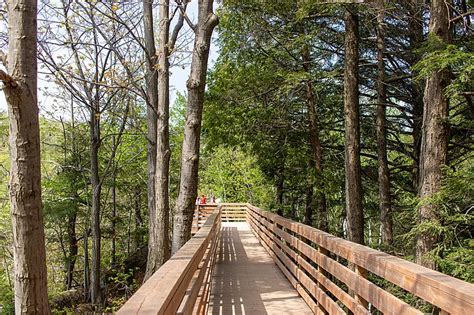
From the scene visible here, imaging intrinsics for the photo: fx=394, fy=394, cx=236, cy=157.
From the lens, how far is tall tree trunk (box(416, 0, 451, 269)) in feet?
20.5

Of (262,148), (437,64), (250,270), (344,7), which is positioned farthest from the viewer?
(262,148)

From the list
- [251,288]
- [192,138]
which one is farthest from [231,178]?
[251,288]

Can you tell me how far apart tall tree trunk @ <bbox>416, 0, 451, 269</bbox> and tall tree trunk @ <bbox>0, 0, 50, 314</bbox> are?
5411 millimetres

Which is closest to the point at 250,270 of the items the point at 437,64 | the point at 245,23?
the point at 437,64

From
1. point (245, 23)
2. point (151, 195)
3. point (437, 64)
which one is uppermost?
point (245, 23)

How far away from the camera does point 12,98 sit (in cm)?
318

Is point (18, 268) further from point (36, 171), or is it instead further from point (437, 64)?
point (437, 64)

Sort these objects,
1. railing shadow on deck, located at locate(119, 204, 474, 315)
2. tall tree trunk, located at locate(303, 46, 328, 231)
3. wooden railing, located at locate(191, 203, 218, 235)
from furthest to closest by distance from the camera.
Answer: wooden railing, located at locate(191, 203, 218, 235)
tall tree trunk, located at locate(303, 46, 328, 231)
railing shadow on deck, located at locate(119, 204, 474, 315)

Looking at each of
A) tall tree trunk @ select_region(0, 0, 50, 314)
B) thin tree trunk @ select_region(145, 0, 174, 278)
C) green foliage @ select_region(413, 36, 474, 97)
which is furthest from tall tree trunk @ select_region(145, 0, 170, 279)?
green foliage @ select_region(413, 36, 474, 97)

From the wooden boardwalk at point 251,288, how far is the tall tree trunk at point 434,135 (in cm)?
231

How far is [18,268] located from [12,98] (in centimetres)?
136

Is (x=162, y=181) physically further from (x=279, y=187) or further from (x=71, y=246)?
(x=71, y=246)

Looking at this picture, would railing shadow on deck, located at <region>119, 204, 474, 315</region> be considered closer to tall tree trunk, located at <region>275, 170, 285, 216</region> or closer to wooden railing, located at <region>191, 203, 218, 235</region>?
tall tree trunk, located at <region>275, 170, 285, 216</region>

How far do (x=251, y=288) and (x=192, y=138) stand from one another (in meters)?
2.53
